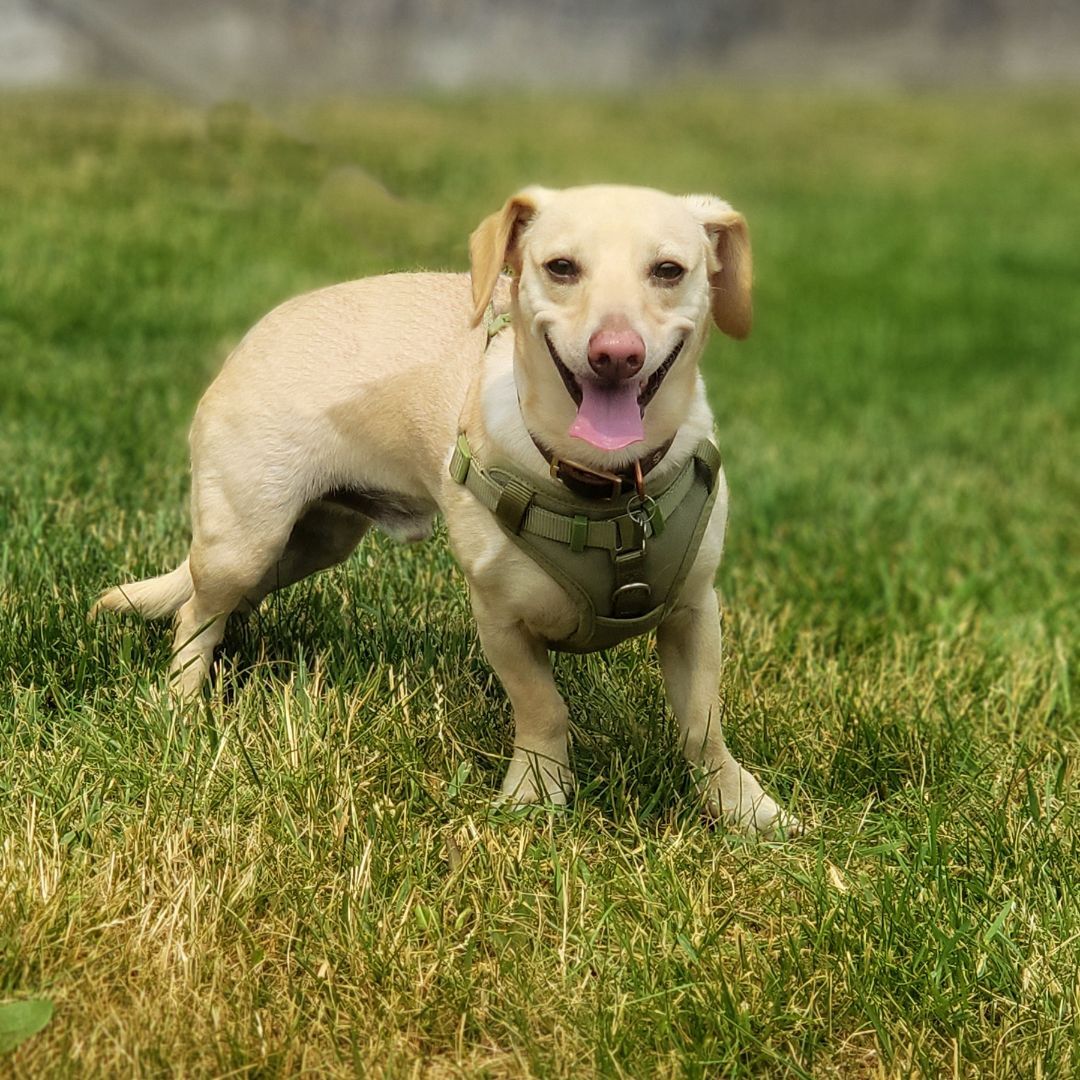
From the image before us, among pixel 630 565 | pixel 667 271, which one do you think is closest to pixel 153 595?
pixel 630 565

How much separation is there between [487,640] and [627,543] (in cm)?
36

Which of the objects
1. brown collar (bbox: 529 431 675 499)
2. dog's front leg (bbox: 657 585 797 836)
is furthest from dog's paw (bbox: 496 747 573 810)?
brown collar (bbox: 529 431 675 499)

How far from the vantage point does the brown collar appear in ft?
8.97

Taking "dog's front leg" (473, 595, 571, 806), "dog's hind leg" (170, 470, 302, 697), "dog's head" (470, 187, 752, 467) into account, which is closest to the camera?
"dog's head" (470, 187, 752, 467)

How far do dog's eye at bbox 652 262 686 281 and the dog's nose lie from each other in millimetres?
177

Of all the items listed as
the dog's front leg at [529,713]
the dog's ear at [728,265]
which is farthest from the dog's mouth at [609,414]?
the dog's front leg at [529,713]

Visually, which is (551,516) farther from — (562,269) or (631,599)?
(562,269)

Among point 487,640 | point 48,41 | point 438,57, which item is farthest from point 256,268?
point 438,57

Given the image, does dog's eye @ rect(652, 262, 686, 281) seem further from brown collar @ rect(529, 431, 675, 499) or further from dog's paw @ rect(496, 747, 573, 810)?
dog's paw @ rect(496, 747, 573, 810)

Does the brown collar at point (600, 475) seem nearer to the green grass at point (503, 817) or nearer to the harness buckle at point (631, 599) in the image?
the harness buckle at point (631, 599)

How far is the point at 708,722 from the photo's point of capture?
3012 mm

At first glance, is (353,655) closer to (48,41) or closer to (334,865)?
(334,865)

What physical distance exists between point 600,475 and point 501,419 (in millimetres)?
231

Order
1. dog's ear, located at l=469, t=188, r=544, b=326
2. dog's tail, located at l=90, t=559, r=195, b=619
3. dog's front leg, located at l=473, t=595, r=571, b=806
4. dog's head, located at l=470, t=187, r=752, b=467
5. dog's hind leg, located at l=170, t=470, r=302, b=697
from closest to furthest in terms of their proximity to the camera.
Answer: dog's head, located at l=470, t=187, r=752, b=467 → dog's ear, located at l=469, t=188, r=544, b=326 → dog's front leg, located at l=473, t=595, r=571, b=806 → dog's hind leg, located at l=170, t=470, r=302, b=697 → dog's tail, located at l=90, t=559, r=195, b=619
